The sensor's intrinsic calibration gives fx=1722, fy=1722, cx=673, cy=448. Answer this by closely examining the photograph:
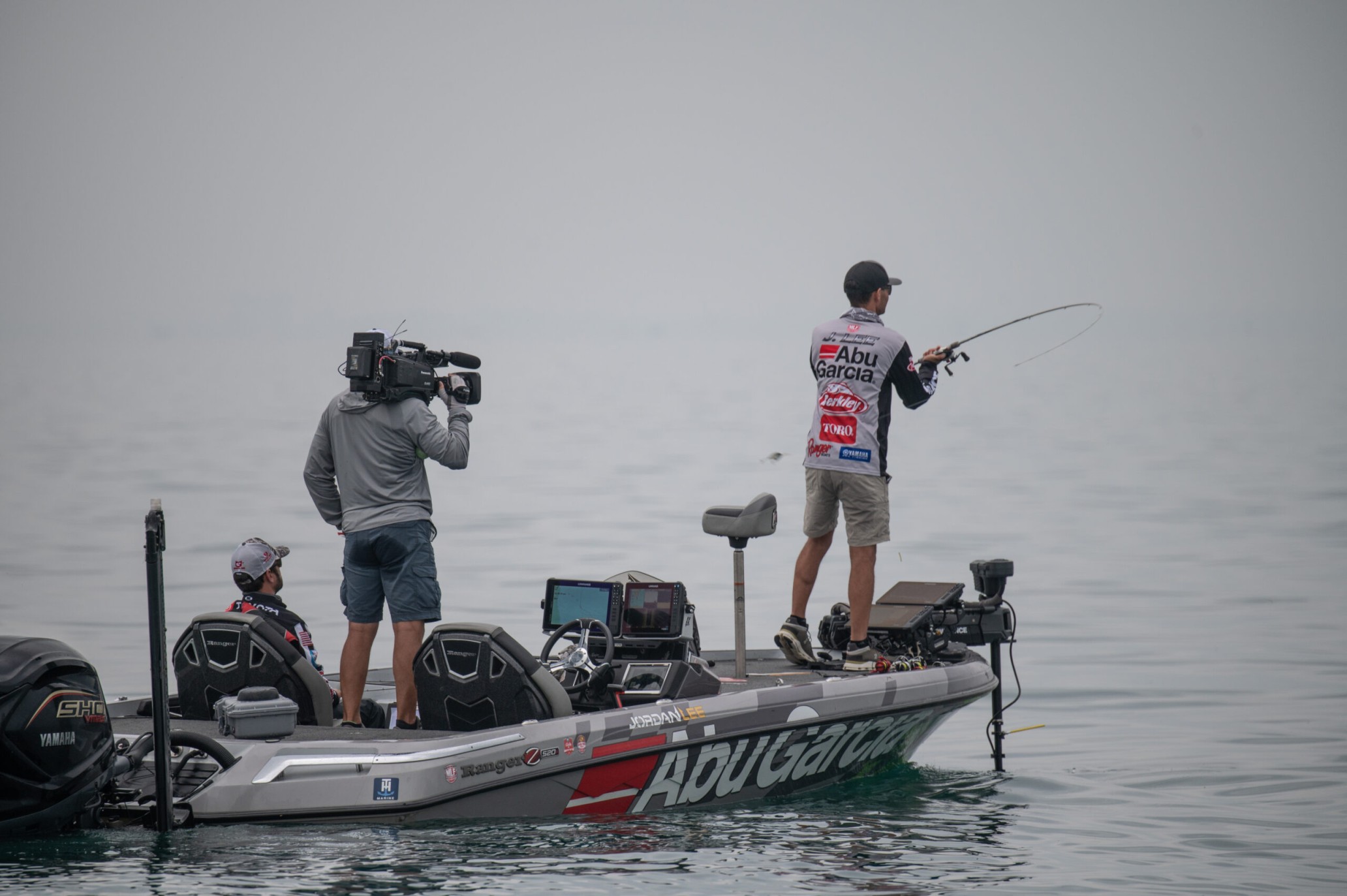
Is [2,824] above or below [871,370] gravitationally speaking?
below

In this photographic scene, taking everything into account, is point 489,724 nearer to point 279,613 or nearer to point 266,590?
point 279,613

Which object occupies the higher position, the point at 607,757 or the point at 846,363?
the point at 846,363

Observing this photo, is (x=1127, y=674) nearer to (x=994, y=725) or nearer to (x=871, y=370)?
(x=994, y=725)

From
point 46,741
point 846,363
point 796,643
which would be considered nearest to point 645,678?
point 796,643

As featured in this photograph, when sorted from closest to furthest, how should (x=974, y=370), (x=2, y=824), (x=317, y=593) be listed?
(x=2, y=824) < (x=317, y=593) < (x=974, y=370)

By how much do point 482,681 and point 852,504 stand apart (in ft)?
6.81

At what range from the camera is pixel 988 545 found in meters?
18.7

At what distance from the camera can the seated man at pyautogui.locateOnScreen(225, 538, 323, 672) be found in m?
6.87

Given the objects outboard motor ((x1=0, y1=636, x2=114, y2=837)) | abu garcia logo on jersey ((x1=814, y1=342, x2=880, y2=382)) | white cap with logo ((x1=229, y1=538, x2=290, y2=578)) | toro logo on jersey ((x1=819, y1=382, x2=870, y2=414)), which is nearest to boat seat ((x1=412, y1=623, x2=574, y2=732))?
white cap with logo ((x1=229, y1=538, x2=290, y2=578))

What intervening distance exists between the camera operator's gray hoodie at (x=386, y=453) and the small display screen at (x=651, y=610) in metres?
0.95

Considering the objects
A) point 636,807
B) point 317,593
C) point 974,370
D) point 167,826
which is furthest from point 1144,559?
point 974,370

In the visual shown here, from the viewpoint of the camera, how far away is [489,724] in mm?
6516

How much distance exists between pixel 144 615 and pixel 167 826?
26.4 ft

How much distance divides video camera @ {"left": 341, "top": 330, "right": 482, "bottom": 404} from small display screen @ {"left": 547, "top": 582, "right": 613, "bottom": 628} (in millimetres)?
1002
